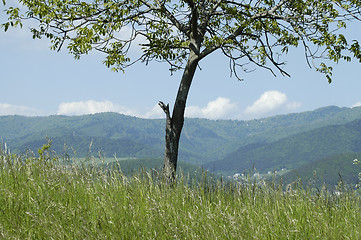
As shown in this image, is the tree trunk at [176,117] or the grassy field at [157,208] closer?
the grassy field at [157,208]

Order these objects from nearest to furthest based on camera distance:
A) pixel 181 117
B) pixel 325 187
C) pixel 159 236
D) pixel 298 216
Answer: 1. pixel 159 236
2. pixel 298 216
3. pixel 325 187
4. pixel 181 117

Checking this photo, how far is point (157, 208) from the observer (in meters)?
4.49

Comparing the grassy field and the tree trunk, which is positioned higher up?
the tree trunk

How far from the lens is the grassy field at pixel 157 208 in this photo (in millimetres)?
4668

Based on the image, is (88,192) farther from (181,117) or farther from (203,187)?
(181,117)

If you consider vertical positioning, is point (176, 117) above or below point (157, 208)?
above

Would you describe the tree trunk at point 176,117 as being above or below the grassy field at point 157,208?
above

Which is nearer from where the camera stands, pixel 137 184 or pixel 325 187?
pixel 325 187

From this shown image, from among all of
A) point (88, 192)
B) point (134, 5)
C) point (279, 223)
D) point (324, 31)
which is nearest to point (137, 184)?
point (88, 192)

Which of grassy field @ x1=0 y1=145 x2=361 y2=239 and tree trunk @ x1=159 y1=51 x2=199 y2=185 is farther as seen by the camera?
tree trunk @ x1=159 y1=51 x2=199 y2=185

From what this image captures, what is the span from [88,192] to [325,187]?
4.15 meters

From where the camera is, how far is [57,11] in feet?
35.2

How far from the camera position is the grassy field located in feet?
15.3

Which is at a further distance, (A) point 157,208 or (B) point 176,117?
(B) point 176,117
